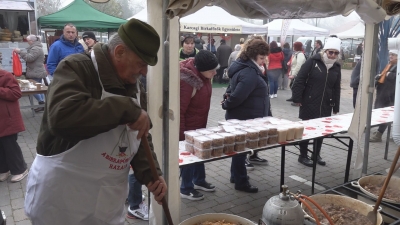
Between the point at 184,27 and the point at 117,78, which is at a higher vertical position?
the point at 184,27

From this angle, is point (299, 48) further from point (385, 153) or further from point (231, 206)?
point (231, 206)

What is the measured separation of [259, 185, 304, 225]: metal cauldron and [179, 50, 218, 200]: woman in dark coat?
4.86 feet

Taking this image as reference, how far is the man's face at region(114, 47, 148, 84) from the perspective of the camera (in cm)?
161

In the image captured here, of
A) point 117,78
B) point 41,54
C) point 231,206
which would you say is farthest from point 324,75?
point 41,54

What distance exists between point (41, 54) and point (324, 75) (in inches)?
250

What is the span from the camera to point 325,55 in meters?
4.68

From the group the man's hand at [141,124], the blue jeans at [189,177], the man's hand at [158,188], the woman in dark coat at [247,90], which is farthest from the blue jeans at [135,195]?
the man's hand at [141,124]

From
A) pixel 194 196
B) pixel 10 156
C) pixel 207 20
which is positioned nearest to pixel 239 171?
pixel 194 196

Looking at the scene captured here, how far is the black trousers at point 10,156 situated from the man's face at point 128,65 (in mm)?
3197

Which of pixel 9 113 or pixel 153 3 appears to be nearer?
pixel 153 3

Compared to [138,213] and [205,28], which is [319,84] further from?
[205,28]

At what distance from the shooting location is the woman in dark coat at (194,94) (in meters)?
3.52

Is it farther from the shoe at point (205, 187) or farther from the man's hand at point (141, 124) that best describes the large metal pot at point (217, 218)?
the shoe at point (205, 187)

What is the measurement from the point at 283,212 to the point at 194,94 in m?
1.84
